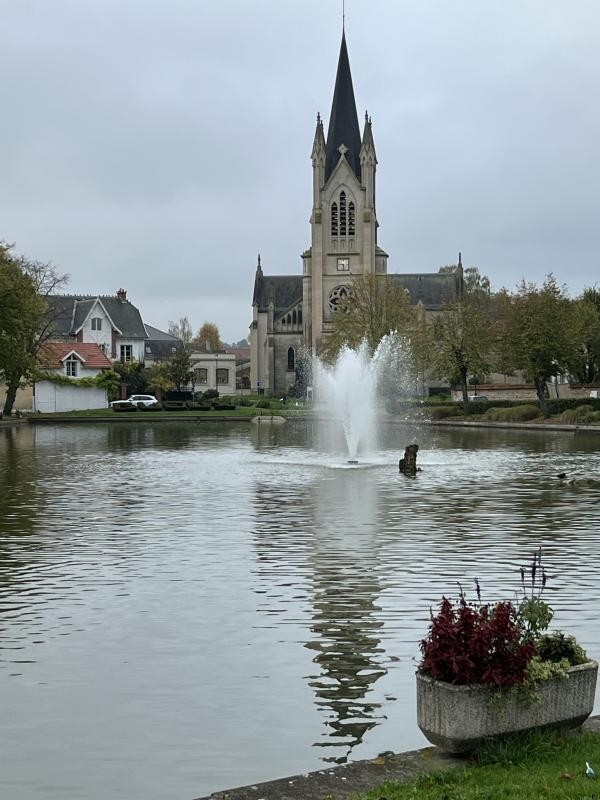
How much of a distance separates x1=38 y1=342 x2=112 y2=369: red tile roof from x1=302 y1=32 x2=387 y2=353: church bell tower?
88.3 ft

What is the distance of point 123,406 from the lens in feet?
286

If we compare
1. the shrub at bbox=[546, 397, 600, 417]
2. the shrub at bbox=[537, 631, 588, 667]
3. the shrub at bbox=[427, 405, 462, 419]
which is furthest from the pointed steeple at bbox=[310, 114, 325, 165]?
the shrub at bbox=[537, 631, 588, 667]

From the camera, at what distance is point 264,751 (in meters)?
8.05

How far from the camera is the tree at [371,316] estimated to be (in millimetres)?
86688

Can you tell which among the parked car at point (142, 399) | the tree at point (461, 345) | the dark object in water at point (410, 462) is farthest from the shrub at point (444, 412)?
the dark object in water at point (410, 462)

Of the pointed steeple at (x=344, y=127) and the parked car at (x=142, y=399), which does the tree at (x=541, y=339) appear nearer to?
the parked car at (x=142, y=399)

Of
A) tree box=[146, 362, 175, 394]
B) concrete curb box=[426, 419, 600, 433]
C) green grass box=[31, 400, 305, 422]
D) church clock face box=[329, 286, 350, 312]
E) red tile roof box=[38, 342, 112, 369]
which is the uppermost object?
church clock face box=[329, 286, 350, 312]

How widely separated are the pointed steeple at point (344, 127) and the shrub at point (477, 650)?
4380 inches

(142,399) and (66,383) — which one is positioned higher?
(66,383)

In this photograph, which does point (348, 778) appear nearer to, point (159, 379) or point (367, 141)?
point (159, 379)

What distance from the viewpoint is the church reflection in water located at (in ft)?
29.7

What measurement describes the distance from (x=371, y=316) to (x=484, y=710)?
8228 centimetres

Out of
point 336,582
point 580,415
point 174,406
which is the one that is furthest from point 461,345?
point 336,582

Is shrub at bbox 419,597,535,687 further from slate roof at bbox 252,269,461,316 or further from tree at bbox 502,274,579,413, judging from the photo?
slate roof at bbox 252,269,461,316
